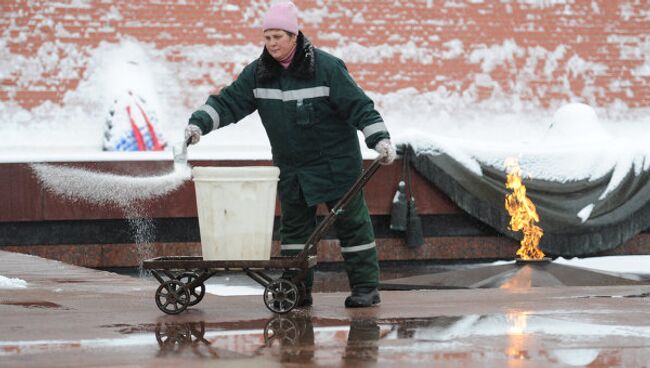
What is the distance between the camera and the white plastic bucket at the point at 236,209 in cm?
536

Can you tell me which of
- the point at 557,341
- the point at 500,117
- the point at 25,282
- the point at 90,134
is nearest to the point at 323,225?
the point at 557,341

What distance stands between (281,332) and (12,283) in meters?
2.53

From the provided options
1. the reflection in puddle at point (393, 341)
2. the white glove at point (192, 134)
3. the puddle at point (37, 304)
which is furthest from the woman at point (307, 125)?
the puddle at point (37, 304)

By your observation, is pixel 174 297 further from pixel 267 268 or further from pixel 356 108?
pixel 356 108

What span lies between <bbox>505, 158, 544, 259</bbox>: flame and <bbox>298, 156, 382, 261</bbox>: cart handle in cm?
585

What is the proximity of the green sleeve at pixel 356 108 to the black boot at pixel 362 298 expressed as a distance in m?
0.69

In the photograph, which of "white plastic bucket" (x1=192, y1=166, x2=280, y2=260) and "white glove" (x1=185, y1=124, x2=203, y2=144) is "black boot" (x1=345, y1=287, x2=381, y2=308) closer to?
"white plastic bucket" (x1=192, y1=166, x2=280, y2=260)

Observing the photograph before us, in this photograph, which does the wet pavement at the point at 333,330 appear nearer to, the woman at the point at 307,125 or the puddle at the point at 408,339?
the puddle at the point at 408,339

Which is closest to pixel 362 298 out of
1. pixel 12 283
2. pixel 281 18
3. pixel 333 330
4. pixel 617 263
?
pixel 333 330

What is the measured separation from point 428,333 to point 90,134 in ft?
29.0

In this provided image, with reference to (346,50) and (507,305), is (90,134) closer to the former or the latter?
(346,50)

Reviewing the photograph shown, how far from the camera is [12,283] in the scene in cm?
661

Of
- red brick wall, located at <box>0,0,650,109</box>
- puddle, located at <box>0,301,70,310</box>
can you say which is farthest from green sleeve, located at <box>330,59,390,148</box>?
red brick wall, located at <box>0,0,650,109</box>

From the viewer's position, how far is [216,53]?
1318 cm
